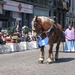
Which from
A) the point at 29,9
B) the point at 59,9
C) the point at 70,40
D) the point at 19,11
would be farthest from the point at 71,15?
the point at 70,40

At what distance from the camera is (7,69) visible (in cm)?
1140

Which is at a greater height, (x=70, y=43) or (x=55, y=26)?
(x=55, y=26)

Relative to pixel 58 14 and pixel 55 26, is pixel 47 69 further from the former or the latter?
pixel 58 14

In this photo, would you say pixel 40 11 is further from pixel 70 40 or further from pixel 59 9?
pixel 70 40

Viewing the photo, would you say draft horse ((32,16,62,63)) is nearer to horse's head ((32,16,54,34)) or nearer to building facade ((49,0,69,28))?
horse's head ((32,16,54,34))

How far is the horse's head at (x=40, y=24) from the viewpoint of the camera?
12.9 metres

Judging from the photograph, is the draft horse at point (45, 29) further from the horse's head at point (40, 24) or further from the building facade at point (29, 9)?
the building facade at point (29, 9)

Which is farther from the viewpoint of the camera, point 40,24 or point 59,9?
point 59,9

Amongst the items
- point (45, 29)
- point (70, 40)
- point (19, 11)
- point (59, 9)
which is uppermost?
point (59, 9)

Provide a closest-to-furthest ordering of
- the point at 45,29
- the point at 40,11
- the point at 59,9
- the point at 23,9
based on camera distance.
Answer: the point at 45,29, the point at 23,9, the point at 40,11, the point at 59,9

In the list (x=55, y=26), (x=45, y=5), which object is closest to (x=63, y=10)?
Result: (x=45, y=5)

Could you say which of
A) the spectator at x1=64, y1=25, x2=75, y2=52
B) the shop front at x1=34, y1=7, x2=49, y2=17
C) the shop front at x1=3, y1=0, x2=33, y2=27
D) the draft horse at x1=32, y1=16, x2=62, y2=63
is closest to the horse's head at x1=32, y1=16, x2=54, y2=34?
the draft horse at x1=32, y1=16, x2=62, y2=63

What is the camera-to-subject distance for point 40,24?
13.0 metres

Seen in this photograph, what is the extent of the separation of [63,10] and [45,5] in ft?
35.7
